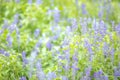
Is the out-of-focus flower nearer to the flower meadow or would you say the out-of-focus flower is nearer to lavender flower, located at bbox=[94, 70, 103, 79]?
the flower meadow

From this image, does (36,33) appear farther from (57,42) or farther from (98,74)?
(98,74)

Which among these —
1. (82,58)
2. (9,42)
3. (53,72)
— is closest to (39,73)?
(53,72)

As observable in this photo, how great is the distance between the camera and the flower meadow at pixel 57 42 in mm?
Answer: 3436

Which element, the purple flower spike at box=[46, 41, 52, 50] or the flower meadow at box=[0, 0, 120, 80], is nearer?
the flower meadow at box=[0, 0, 120, 80]

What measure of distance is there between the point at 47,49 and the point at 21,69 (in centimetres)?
88

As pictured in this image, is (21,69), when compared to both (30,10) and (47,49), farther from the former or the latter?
(30,10)

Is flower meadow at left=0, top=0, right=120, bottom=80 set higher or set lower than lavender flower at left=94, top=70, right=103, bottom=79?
higher

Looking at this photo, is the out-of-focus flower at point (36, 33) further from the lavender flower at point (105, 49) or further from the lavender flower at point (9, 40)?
the lavender flower at point (105, 49)

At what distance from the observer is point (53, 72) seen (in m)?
3.46

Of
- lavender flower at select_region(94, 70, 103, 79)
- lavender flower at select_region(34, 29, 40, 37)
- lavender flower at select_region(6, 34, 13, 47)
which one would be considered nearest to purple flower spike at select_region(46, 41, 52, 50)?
lavender flower at select_region(34, 29, 40, 37)

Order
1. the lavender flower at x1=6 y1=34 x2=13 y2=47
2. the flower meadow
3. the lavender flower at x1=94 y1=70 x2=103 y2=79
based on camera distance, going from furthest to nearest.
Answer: the lavender flower at x1=6 y1=34 x2=13 y2=47, the flower meadow, the lavender flower at x1=94 y1=70 x2=103 y2=79

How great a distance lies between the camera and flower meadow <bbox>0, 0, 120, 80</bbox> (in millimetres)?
3436

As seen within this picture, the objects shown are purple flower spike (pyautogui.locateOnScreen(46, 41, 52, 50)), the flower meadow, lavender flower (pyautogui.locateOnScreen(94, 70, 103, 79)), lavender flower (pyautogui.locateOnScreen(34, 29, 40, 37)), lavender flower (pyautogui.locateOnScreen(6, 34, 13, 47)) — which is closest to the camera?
lavender flower (pyautogui.locateOnScreen(94, 70, 103, 79))

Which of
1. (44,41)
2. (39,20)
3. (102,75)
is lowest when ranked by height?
(102,75)
